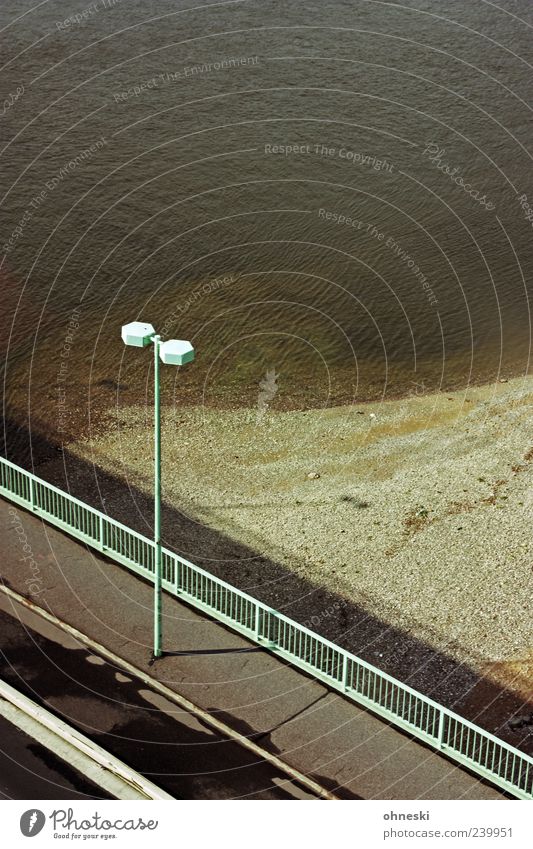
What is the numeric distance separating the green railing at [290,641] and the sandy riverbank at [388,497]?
379 centimetres

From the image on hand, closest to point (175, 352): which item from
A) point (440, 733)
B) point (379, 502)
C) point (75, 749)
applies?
point (75, 749)

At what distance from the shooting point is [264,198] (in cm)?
6500

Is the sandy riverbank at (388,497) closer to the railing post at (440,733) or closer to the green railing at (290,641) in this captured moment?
the green railing at (290,641)

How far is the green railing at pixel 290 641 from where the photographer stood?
2588 centimetres

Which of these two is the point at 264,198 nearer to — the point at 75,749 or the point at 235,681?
the point at 235,681

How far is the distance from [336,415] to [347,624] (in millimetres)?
14476

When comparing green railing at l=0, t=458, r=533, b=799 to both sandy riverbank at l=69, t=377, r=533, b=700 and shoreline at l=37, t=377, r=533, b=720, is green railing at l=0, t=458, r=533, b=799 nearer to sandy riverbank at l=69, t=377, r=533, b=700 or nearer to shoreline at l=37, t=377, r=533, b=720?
shoreline at l=37, t=377, r=533, b=720

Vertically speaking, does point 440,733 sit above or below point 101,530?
below

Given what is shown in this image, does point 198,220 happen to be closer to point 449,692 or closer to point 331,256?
point 331,256

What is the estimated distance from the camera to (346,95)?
73000mm

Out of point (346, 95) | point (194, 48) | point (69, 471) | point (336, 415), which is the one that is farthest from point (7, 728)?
point (194, 48)

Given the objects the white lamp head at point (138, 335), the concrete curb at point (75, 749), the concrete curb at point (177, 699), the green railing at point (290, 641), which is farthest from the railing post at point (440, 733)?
the white lamp head at point (138, 335)

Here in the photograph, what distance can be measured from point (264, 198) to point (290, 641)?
38.9 m

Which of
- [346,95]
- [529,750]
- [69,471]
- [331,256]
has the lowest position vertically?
[529,750]
